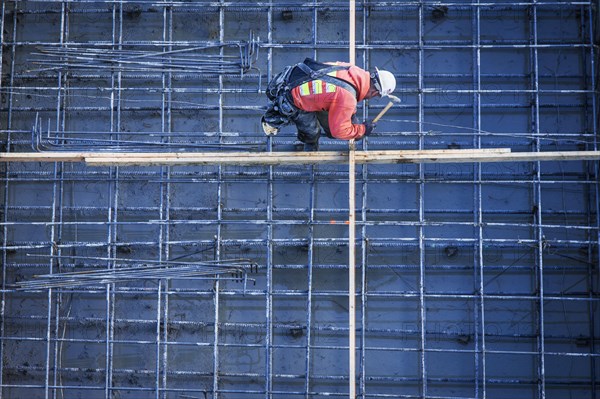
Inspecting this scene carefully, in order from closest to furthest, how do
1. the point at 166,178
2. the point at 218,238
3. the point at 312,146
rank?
the point at 312,146 < the point at 218,238 < the point at 166,178

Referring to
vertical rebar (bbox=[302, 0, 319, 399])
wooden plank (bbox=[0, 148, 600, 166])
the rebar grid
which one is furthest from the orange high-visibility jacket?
vertical rebar (bbox=[302, 0, 319, 399])

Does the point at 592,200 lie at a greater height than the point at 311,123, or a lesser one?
lesser

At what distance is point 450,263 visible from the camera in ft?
26.4

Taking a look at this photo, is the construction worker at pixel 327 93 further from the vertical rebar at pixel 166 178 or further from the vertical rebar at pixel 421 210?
the vertical rebar at pixel 166 178

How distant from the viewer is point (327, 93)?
6.14 metres

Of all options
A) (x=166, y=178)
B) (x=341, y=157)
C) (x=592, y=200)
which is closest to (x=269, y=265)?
(x=166, y=178)

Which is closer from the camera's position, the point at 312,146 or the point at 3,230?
the point at 312,146

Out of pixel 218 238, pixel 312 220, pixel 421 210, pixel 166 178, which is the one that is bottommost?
pixel 218 238

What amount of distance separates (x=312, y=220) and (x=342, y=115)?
207 centimetres

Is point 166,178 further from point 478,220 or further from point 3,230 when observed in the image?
point 478,220

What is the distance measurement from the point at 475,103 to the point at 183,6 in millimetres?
3391

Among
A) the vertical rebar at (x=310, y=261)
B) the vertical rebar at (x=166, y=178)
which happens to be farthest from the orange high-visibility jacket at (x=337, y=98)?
the vertical rebar at (x=166, y=178)

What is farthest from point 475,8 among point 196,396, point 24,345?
point 24,345

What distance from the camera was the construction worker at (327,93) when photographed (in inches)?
242
